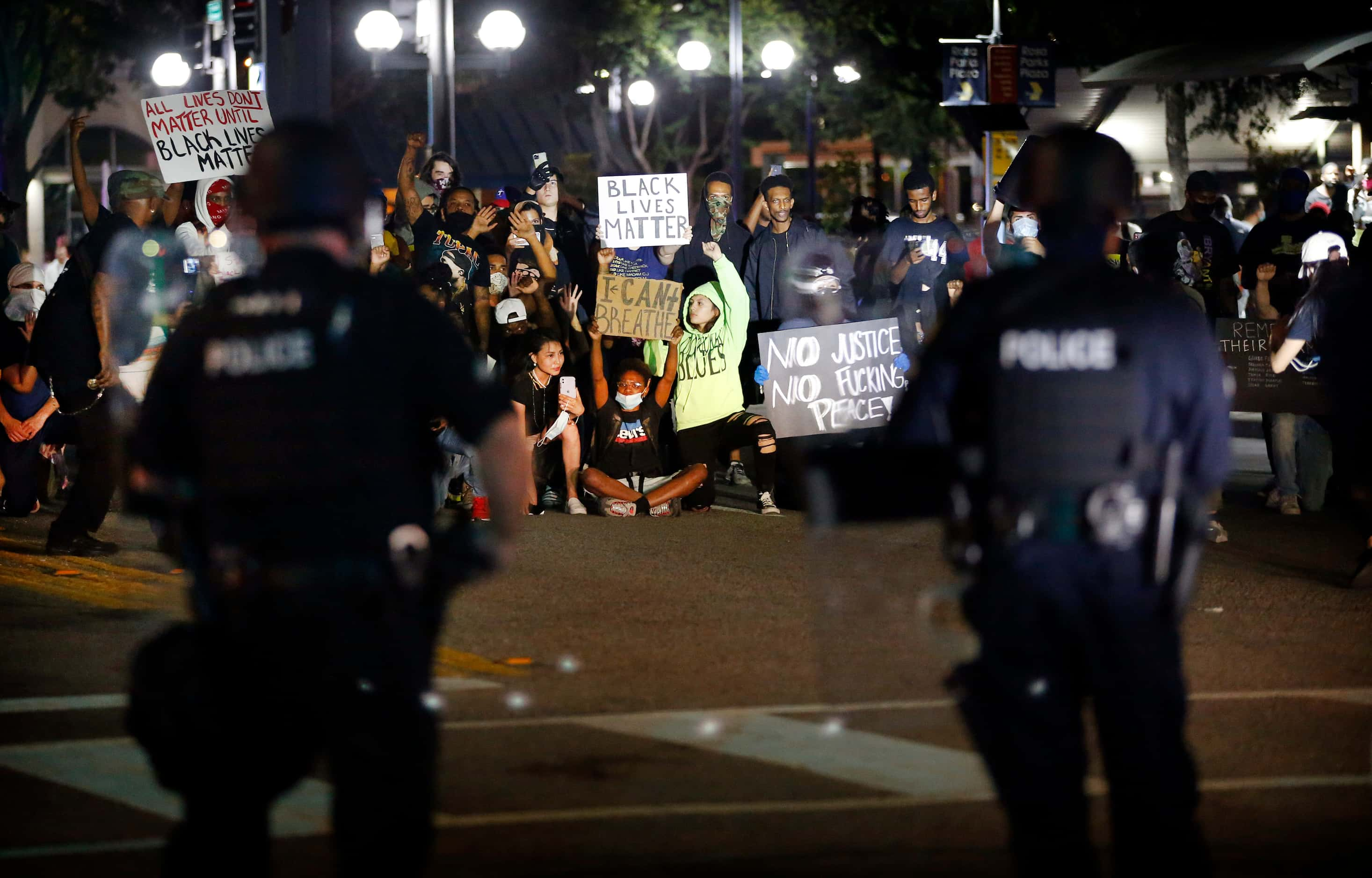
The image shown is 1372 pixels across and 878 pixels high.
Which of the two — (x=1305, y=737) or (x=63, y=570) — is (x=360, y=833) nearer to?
(x=1305, y=737)

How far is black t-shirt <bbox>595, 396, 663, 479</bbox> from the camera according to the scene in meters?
13.5

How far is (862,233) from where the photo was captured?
18156 mm

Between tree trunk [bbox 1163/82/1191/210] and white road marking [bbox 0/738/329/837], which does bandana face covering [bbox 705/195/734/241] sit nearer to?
white road marking [bbox 0/738/329/837]

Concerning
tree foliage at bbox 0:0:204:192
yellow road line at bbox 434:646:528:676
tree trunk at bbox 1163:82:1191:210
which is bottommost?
yellow road line at bbox 434:646:528:676

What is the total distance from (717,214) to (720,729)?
27.6 ft

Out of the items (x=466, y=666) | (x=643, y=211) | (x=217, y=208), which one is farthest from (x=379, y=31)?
(x=466, y=666)

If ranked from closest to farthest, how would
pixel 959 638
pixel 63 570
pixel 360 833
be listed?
pixel 360 833, pixel 959 638, pixel 63 570

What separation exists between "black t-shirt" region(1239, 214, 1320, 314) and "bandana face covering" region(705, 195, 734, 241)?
376cm

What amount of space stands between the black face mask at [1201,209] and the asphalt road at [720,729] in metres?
4.46

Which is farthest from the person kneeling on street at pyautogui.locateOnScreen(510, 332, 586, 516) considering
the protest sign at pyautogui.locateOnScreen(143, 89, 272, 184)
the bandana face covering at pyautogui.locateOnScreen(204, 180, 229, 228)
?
the protest sign at pyautogui.locateOnScreen(143, 89, 272, 184)

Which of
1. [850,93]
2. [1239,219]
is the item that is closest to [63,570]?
[1239,219]

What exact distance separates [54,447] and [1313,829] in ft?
31.9

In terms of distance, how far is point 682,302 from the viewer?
45.6 feet

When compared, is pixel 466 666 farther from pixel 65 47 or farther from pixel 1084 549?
pixel 65 47
